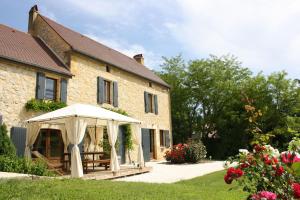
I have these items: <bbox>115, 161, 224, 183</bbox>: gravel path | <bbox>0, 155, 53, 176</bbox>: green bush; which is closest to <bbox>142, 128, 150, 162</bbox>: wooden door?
<bbox>115, 161, 224, 183</bbox>: gravel path

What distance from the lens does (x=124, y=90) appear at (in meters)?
17.9

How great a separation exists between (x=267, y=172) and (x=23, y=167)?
817 cm

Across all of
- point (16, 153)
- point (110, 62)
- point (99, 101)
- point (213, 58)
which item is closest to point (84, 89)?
point (99, 101)

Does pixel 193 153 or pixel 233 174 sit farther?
pixel 193 153

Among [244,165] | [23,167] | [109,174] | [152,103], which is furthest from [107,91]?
[244,165]

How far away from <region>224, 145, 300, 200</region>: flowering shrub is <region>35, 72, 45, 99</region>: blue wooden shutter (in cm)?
1034

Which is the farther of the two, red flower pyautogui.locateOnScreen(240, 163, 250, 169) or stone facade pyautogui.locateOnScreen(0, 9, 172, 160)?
stone facade pyautogui.locateOnScreen(0, 9, 172, 160)

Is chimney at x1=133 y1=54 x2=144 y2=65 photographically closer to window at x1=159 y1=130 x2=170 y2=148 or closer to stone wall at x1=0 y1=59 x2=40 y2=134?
window at x1=159 y1=130 x2=170 y2=148

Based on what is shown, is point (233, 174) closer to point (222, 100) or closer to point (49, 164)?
point (49, 164)

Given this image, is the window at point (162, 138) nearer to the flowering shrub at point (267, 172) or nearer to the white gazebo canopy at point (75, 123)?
the white gazebo canopy at point (75, 123)

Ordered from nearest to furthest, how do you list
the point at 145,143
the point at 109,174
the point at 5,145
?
the point at 5,145, the point at 109,174, the point at 145,143

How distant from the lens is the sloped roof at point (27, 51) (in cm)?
A: 1231

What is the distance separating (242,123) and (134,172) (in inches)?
491

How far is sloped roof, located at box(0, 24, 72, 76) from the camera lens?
485 inches
